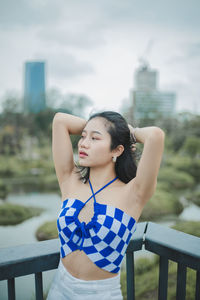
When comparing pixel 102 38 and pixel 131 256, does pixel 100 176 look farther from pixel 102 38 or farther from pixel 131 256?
pixel 102 38

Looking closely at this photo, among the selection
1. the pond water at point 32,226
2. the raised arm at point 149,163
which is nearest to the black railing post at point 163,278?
the raised arm at point 149,163

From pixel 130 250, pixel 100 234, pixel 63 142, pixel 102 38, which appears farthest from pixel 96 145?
pixel 102 38

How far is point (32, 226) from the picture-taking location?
6.01 m

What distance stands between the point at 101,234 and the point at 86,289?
0.63 feet

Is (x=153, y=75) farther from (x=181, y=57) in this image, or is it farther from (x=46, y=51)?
(x=46, y=51)

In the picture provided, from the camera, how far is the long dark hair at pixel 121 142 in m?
1.11

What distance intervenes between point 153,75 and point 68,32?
5.47m

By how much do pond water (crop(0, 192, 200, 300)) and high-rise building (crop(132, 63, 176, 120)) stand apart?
3819 mm

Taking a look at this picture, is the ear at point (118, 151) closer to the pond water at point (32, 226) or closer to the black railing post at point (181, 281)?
the black railing post at point (181, 281)

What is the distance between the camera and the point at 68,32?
429 inches

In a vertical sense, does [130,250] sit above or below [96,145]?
below

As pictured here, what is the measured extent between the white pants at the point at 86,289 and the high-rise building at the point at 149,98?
8543mm

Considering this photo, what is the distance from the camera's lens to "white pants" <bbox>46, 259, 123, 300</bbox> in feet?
3.10

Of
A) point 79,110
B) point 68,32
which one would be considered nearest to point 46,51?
point 68,32
